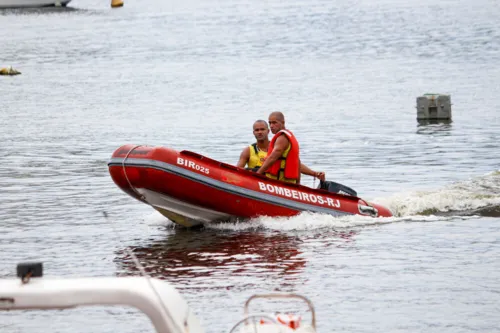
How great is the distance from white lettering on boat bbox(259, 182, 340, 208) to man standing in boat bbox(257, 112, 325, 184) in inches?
9.7

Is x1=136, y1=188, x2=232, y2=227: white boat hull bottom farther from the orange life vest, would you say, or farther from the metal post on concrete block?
the metal post on concrete block

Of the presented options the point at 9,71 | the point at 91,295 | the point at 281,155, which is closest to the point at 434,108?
the point at 281,155

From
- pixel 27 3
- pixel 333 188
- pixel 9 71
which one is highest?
pixel 27 3

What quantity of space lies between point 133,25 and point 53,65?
2922 centimetres

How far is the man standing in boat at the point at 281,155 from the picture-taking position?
Answer: 44.7 ft

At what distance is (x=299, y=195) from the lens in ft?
45.4

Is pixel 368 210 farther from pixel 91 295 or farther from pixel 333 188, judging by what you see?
pixel 91 295

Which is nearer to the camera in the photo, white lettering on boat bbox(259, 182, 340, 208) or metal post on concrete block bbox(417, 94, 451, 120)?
white lettering on boat bbox(259, 182, 340, 208)

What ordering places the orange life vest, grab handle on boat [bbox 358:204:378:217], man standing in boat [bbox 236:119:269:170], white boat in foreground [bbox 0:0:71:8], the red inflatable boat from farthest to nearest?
1. white boat in foreground [bbox 0:0:71:8]
2. grab handle on boat [bbox 358:204:378:217]
3. man standing in boat [bbox 236:119:269:170]
4. the orange life vest
5. the red inflatable boat

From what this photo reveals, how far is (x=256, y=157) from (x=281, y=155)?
53cm

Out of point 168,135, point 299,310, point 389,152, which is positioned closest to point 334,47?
point 168,135

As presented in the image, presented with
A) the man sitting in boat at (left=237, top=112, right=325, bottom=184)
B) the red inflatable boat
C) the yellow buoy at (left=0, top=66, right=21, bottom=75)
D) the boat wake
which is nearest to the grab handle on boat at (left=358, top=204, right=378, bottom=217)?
the red inflatable boat

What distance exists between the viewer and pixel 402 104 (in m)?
31.9

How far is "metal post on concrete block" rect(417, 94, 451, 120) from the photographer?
2730cm
